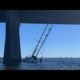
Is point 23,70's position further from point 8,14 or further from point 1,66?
point 8,14

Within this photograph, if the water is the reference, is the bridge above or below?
above

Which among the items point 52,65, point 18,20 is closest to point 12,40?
point 18,20

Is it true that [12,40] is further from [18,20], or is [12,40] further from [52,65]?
[52,65]

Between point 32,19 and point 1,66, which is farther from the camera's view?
point 32,19
